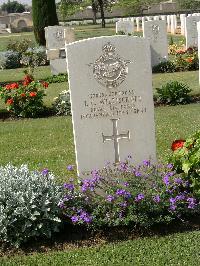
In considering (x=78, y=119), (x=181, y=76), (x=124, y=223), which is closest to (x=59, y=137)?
(x=78, y=119)

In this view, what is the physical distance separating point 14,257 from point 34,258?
0.21 m

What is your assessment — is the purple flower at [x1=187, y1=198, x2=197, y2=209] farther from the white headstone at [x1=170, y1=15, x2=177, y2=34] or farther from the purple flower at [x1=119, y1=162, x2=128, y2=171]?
the white headstone at [x1=170, y1=15, x2=177, y2=34]

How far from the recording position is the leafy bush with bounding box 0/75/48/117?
40.8 feet

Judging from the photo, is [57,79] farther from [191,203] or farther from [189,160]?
[191,203]

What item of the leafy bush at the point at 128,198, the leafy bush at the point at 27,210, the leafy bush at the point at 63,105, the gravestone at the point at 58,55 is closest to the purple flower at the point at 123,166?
the leafy bush at the point at 128,198

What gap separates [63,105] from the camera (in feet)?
41.0

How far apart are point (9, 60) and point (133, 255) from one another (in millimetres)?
20980

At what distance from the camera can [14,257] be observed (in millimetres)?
5262

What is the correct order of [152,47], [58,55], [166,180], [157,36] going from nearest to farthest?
1. [166,180]
2. [58,55]
3. [152,47]
4. [157,36]

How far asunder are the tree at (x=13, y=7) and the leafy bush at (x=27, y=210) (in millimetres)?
119022

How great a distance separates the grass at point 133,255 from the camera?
16.3ft

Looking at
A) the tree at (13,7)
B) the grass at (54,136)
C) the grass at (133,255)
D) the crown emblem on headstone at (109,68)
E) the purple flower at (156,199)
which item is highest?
the tree at (13,7)

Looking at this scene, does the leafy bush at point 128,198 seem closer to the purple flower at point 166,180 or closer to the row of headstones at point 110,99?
the purple flower at point 166,180

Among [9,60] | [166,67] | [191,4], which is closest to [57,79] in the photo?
[166,67]
